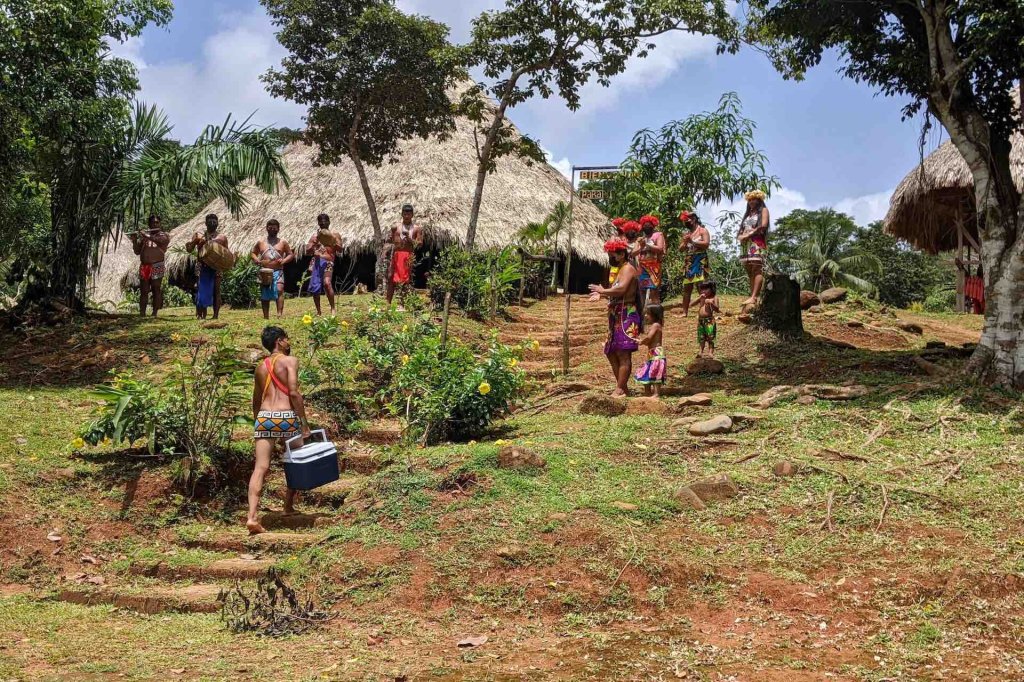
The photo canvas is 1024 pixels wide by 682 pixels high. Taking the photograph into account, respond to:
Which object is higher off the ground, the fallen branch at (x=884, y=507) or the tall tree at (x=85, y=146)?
the tall tree at (x=85, y=146)

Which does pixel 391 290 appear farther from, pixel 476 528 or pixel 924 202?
pixel 924 202

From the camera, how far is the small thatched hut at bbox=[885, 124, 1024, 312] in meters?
15.8

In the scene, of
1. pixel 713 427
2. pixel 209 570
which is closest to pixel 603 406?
pixel 713 427

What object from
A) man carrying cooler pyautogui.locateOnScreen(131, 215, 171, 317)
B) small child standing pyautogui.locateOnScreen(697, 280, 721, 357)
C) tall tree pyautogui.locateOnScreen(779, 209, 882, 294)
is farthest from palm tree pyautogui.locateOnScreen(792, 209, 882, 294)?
man carrying cooler pyautogui.locateOnScreen(131, 215, 171, 317)

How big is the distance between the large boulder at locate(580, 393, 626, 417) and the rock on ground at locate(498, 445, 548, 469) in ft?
5.42

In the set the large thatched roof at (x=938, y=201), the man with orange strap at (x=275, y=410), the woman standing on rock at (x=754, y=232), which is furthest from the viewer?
the large thatched roof at (x=938, y=201)

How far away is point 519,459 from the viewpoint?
6.28 metres

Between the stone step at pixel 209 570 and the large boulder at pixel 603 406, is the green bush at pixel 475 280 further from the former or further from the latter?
the stone step at pixel 209 570

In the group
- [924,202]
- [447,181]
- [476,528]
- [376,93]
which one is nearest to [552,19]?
[376,93]

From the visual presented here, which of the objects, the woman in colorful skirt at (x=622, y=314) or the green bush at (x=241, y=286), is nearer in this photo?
the woman in colorful skirt at (x=622, y=314)

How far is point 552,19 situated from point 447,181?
488cm

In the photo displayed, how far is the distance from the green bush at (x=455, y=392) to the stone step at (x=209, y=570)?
1.94 m

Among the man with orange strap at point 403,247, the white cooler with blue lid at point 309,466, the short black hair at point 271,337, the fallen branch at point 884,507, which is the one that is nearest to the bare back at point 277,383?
the short black hair at point 271,337

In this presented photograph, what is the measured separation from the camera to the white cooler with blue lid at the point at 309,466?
6.27 meters
